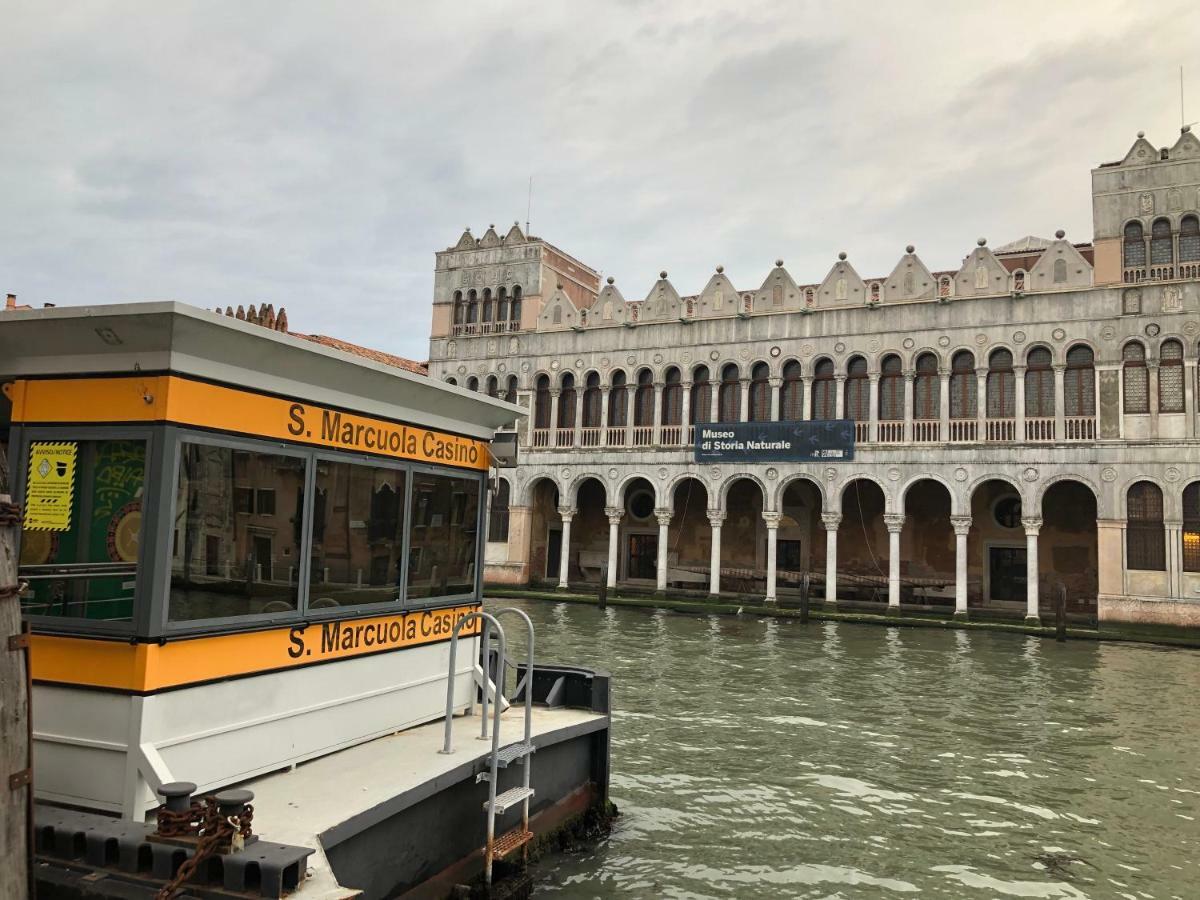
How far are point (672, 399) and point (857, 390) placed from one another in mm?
5898

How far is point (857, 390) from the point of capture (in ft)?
87.5

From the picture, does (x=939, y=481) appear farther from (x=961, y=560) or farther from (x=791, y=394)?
(x=791, y=394)

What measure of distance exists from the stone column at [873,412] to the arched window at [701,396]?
495cm

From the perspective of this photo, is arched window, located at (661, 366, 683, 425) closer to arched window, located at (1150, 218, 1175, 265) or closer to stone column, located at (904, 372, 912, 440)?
stone column, located at (904, 372, 912, 440)

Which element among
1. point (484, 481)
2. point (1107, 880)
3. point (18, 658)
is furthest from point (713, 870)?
point (18, 658)

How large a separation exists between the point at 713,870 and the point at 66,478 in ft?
16.0

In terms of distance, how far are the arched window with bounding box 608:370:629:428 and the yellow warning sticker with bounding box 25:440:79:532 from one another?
1006 inches

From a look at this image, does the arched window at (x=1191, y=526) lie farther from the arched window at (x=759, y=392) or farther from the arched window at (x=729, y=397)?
the arched window at (x=729, y=397)

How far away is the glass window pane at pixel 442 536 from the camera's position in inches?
241

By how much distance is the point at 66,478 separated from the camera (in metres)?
4.55

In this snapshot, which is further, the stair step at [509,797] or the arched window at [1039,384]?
the arched window at [1039,384]

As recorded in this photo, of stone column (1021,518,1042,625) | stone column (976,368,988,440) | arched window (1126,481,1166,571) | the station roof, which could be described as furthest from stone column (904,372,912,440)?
the station roof

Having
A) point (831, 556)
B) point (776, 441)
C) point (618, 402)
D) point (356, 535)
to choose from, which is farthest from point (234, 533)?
point (618, 402)

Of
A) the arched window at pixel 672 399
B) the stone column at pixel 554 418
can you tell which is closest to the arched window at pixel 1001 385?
the arched window at pixel 672 399
